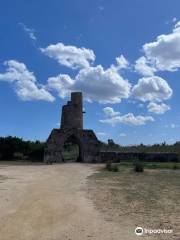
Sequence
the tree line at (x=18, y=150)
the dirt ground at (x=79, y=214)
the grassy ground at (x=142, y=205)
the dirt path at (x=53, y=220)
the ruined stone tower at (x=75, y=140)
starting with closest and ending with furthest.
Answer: the dirt path at (x=53, y=220) → the dirt ground at (x=79, y=214) → the grassy ground at (x=142, y=205) → the ruined stone tower at (x=75, y=140) → the tree line at (x=18, y=150)

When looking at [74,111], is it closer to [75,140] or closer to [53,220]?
[75,140]

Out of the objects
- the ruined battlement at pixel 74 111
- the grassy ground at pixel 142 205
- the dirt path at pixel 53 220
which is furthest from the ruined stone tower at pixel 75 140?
the dirt path at pixel 53 220

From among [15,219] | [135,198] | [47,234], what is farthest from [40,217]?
[135,198]

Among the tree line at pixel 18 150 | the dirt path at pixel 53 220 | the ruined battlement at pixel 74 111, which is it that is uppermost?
the ruined battlement at pixel 74 111

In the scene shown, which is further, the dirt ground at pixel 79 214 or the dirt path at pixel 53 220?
the dirt ground at pixel 79 214

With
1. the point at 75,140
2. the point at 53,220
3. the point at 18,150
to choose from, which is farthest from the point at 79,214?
the point at 18,150

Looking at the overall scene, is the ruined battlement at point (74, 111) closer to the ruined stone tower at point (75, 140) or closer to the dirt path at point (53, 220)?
the ruined stone tower at point (75, 140)

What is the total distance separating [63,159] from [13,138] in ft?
21.1

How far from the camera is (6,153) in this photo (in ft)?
148

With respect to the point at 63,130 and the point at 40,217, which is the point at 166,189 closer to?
the point at 40,217

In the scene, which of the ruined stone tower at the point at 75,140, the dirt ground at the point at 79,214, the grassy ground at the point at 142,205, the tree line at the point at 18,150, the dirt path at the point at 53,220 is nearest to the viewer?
the dirt path at the point at 53,220

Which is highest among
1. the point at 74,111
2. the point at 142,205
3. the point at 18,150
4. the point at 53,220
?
the point at 74,111

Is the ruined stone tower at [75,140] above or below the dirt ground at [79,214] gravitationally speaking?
above

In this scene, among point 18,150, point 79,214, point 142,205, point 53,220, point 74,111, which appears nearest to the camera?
point 53,220
